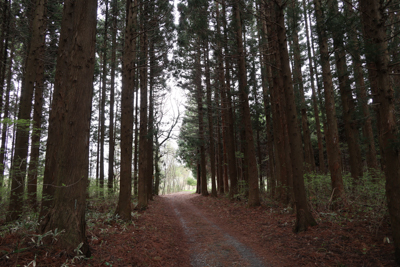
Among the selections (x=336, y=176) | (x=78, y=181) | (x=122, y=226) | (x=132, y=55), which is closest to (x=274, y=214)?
(x=336, y=176)

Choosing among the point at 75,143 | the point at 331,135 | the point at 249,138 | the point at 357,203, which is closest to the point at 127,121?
the point at 75,143

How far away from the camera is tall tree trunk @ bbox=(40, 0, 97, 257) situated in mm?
4227

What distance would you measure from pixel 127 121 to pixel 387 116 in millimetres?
8110

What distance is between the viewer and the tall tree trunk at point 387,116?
14.7ft

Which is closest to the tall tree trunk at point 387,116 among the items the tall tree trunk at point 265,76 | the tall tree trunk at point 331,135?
the tall tree trunk at point 331,135

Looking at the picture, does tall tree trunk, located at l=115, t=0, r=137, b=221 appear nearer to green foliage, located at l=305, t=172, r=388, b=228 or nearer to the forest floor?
the forest floor

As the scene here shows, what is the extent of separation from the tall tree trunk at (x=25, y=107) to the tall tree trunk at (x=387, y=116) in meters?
9.21

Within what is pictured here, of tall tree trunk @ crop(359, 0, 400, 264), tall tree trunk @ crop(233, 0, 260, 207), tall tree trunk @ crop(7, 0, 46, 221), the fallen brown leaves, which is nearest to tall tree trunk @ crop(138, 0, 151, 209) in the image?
tall tree trunk @ crop(7, 0, 46, 221)

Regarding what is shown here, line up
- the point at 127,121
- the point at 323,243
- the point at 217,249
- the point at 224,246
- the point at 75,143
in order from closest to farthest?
the point at 75,143 → the point at 323,243 → the point at 217,249 → the point at 224,246 → the point at 127,121

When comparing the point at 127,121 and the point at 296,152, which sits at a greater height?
the point at 127,121

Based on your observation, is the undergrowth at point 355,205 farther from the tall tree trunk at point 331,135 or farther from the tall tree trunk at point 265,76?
the tall tree trunk at point 265,76

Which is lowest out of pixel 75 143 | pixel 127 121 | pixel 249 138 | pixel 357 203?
pixel 357 203

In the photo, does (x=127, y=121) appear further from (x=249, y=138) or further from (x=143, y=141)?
(x=249, y=138)

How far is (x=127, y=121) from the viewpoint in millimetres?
8977
